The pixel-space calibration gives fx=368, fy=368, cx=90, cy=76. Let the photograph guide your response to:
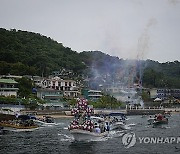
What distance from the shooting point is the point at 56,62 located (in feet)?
517

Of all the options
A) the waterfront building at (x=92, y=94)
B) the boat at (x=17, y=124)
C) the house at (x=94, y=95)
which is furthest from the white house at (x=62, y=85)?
the boat at (x=17, y=124)

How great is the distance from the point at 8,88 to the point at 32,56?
45.5 metres

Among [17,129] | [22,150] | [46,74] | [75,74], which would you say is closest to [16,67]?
[46,74]

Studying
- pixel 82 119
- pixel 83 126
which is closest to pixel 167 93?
pixel 82 119

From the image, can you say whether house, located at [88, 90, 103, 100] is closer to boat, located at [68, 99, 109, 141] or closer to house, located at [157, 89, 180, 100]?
house, located at [157, 89, 180, 100]

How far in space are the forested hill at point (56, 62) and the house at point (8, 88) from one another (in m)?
18.3

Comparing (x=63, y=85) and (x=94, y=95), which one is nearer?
(x=94, y=95)

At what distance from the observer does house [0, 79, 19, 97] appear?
92.1 metres

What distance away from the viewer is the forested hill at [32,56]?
11747cm

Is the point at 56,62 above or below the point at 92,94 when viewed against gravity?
above

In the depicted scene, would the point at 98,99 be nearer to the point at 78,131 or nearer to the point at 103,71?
the point at 103,71

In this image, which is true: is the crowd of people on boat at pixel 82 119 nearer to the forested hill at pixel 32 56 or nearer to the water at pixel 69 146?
the water at pixel 69 146

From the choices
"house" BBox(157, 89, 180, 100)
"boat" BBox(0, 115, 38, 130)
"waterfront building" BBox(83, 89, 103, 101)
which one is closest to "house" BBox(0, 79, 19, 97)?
"waterfront building" BBox(83, 89, 103, 101)

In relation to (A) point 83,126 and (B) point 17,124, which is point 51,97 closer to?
(B) point 17,124
